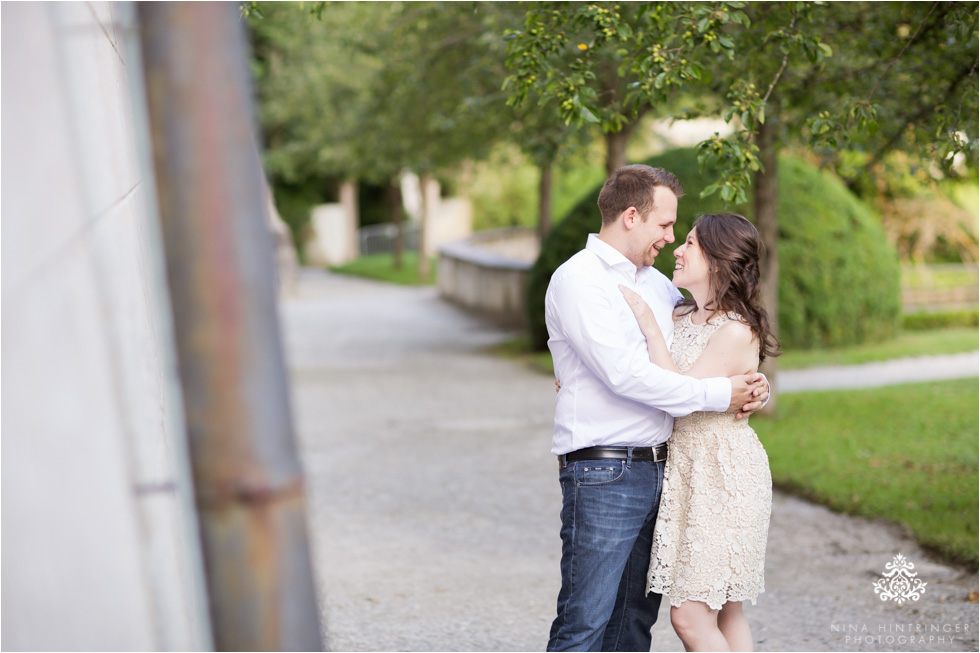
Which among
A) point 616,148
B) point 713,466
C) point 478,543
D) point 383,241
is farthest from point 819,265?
point 383,241

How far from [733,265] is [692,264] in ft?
0.44

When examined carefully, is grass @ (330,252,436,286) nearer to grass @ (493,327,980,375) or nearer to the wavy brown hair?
grass @ (493,327,980,375)

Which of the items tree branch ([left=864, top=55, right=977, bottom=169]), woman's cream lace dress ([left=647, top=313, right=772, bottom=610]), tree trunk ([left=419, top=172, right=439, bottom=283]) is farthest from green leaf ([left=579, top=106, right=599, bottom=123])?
tree trunk ([left=419, top=172, right=439, bottom=283])

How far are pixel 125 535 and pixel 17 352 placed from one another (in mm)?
432

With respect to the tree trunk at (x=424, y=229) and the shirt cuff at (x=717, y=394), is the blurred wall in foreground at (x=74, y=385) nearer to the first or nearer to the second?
the shirt cuff at (x=717, y=394)

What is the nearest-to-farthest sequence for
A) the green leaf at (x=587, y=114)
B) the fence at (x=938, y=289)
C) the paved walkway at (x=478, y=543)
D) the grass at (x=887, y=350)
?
the green leaf at (x=587, y=114) < the paved walkway at (x=478, y=543) < the grass at (x=887, y=350) < the fence at (x=938, y=289)

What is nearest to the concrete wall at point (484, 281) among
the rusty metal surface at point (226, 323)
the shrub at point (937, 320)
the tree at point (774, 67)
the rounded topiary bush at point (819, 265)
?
the rounded topiary bush at point (819, 265)

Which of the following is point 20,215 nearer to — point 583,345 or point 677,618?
point 583,345

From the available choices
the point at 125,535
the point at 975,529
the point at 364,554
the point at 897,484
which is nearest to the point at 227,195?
the point at 125,535

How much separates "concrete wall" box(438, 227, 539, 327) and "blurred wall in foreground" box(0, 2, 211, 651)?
552 inches

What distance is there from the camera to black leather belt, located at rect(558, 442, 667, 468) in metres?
3.12

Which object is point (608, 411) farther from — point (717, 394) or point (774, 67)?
point (774, 67)

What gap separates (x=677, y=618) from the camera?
→ 3199mm

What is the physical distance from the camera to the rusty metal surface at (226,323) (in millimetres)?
1164
